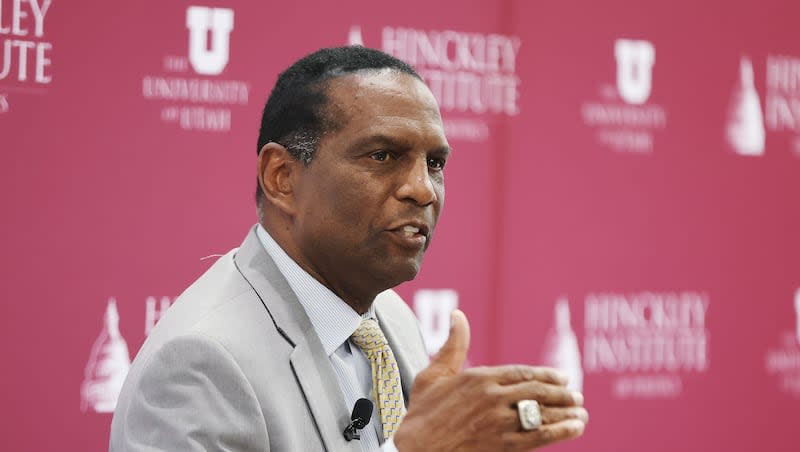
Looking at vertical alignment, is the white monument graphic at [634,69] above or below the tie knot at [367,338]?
above

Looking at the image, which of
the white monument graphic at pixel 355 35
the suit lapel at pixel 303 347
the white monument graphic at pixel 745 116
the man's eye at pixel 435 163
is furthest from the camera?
the white monument graphic at pixel 745 116

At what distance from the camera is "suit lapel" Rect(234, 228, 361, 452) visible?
1.52 m

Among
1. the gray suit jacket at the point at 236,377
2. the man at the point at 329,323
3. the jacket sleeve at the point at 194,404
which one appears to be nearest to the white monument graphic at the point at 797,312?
the man at the point at 329,323

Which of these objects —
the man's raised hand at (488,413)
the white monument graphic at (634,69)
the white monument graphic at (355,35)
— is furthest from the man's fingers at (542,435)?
the white monument graphic at (634,69)

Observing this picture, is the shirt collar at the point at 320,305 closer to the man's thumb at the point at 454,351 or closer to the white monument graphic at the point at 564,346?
the man's thumb at the point at 454,351

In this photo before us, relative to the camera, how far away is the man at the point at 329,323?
137cm

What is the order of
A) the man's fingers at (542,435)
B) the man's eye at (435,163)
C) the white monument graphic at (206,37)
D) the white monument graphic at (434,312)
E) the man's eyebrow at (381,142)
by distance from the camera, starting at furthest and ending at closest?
the white monument graphic at (434,312) → the white monument graphic at (206,37) → the man's eye at (435,163) → the man's eyebrow at (381,142) → the man's fingers at (542,435)

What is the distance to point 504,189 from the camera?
3301 millimetres

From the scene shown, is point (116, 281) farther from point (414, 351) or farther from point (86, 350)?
point (414, 351)

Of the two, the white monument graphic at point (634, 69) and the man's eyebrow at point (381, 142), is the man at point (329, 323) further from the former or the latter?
the white monument graphic at point (634, 69)

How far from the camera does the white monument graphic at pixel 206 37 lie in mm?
2803

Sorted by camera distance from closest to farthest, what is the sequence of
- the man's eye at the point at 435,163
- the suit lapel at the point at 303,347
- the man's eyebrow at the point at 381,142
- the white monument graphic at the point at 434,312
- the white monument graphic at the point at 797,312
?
the suit lapel at the point at 303,347 < the man's eyebrow at the point at 381,142 < the man's eye at the point at 435,163 < the white monument graphic at the point at 434,312 < the white monument graphic at the point at 797,312

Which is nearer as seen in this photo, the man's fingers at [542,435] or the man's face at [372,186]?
the man's fingers at [542,435]

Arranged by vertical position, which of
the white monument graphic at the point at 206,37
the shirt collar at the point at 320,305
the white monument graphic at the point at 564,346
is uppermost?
the white monument graphic at the point at 206,37
